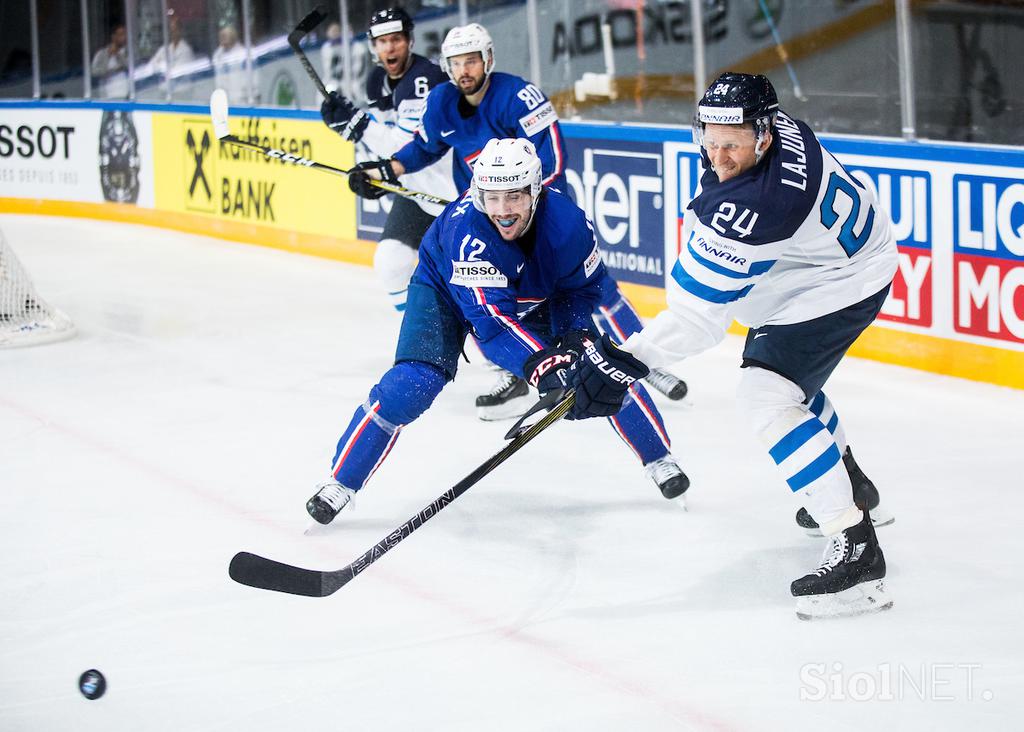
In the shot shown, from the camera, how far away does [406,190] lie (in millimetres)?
4875

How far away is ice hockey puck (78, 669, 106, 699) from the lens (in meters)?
2.43

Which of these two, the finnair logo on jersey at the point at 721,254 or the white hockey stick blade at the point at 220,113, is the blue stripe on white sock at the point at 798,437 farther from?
the white hockey stick blade at the point at 220,113

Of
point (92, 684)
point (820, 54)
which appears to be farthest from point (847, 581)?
point (820, 54)

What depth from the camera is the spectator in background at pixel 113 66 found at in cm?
932

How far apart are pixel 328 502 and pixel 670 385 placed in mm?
1529

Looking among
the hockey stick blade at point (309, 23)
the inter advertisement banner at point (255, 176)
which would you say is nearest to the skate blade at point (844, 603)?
the hockey stick blade at point (309, 23)

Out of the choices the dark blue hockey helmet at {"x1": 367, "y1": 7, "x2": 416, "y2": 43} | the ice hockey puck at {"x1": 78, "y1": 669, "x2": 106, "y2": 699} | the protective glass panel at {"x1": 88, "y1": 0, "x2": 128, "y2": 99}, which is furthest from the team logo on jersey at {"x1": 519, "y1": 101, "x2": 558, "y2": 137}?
the protective glass panel at {"x1": 88, "y1": 0, "x2": 128, "y2": 99}

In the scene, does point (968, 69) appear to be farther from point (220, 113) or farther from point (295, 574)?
point (295, 574)

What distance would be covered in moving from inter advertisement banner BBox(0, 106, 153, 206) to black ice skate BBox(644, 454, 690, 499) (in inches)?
241

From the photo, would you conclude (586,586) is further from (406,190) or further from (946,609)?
(406,190)

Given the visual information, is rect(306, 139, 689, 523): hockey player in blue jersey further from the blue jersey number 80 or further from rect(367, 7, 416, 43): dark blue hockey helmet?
rect(367, 7, 416, 43): dark blue hockey helmet

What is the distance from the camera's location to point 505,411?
4.41 meters

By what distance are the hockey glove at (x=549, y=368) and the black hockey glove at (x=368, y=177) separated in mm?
1890

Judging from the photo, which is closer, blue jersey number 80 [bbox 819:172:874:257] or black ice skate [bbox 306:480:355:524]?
blue jersey number 80 [bbox 819:172:874:257]
